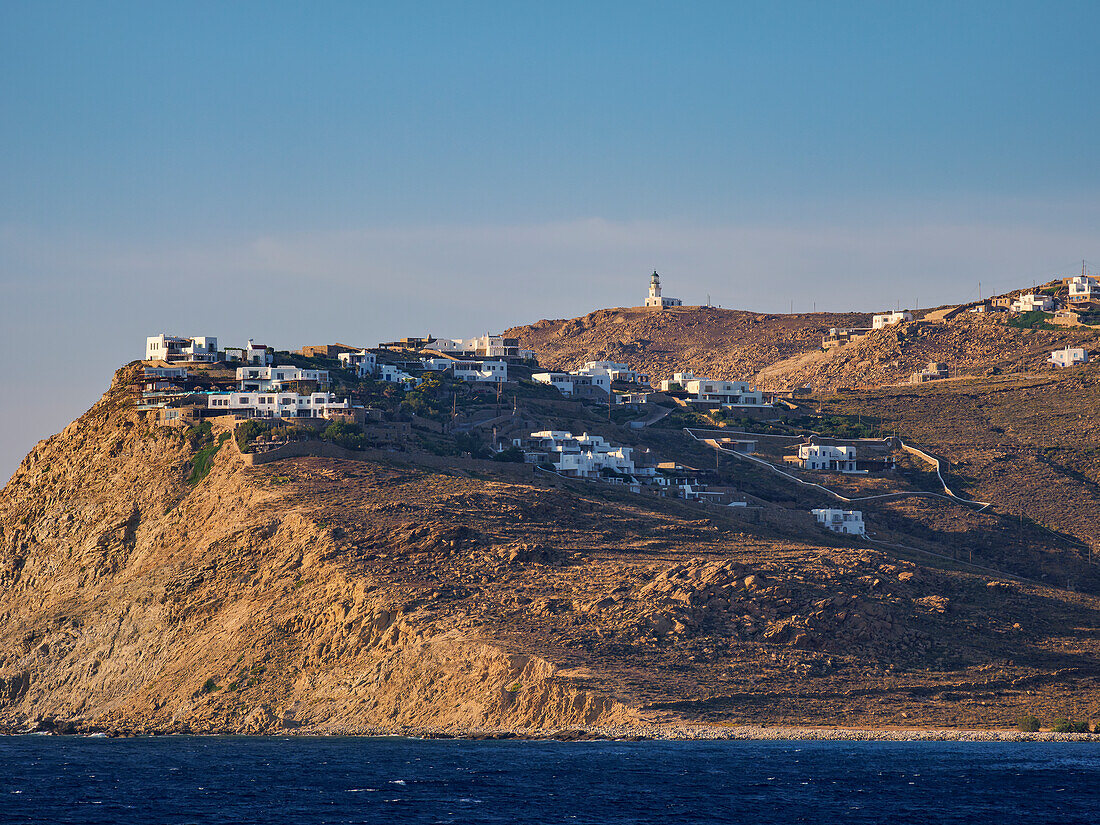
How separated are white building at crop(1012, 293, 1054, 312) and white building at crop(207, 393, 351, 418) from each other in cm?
9324

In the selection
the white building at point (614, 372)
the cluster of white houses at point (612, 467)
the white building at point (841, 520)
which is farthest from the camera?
the white building at point (614, 372)

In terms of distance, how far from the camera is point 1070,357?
155 meters

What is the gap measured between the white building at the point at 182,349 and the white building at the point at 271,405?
1376 cm

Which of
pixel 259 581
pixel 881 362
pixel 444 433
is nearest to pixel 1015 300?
pixel 881 362

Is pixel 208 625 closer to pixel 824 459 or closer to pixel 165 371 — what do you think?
pixel 165 371

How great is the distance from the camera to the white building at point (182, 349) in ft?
387

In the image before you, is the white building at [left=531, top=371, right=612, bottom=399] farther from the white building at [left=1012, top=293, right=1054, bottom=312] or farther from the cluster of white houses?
the white building at [left=1012, top=293, right=1054, bottom=312]

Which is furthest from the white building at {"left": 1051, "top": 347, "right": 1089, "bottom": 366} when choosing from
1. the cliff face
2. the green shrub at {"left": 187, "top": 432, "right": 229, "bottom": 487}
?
the cliff face

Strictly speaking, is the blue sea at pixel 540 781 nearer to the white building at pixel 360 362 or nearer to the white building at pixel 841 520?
the white building at pixel 841 520

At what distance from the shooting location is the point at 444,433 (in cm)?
11031

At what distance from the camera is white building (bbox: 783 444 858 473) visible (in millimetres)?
125500

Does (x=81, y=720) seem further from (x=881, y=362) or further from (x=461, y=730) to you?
(x=881, y=362)

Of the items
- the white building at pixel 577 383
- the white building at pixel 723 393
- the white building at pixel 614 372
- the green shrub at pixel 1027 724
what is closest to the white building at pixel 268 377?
the white building at pixel 577 383

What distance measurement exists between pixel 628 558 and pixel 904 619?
14364 millimetres
